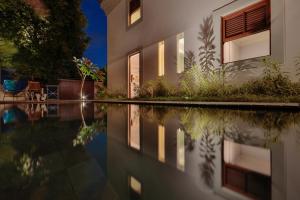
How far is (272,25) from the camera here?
4320 mm

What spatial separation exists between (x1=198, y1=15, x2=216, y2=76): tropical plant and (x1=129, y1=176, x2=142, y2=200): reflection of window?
505cm

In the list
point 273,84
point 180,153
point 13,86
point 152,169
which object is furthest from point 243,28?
point 13,86

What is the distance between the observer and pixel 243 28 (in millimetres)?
5086

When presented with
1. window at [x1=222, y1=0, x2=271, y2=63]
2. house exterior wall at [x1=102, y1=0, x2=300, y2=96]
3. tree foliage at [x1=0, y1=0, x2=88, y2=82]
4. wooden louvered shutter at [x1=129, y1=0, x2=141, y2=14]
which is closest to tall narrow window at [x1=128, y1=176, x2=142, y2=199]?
house exterior wall at [x1=102, y1=0, x2=300, y2=96]

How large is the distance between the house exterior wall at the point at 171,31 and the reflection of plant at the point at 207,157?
3.31 m

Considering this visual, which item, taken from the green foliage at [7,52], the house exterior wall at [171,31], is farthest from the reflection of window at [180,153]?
the green foliage at [7,52]

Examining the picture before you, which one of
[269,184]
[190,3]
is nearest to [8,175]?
[269,184]

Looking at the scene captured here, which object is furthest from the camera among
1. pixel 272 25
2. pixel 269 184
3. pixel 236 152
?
pixel 272 25

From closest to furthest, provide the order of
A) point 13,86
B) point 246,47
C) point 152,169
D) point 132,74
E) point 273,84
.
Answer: point 152,169, point 273,84, point 246,47, point 132,74, point 13,86

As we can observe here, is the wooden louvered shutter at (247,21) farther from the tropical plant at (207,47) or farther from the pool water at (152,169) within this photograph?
the pool water at (152,169)

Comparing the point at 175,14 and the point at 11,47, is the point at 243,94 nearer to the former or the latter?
the point at 175,14

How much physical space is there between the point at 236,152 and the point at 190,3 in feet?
19.8

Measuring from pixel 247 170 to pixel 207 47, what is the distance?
5182 millimetres

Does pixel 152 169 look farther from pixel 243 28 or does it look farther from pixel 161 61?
pixel 161 61
